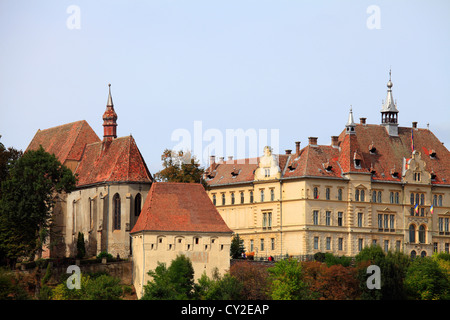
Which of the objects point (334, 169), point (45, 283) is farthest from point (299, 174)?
point (45, 283)

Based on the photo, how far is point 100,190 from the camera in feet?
505

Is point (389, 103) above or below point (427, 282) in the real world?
above

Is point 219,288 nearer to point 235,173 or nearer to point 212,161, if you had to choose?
point 235,173

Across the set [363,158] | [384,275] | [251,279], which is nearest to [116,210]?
[251,279]

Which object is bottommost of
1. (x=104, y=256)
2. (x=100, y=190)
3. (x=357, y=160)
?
(x=104, y=256)

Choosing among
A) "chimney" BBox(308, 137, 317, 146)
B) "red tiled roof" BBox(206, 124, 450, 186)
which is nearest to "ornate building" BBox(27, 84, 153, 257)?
"red tiled roof" BBox(206, 124, 450, 186)

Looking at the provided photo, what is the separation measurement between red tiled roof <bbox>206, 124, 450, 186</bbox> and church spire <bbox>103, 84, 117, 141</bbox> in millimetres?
15079

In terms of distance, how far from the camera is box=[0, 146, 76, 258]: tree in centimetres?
14050

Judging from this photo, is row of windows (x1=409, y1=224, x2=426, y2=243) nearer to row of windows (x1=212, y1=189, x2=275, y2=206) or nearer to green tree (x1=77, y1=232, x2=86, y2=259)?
row of windows (x1=212, y1=189, x2=275, y2=206)

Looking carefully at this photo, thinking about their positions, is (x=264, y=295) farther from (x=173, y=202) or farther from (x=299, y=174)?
(x=299, y=174)

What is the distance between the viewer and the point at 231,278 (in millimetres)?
131250

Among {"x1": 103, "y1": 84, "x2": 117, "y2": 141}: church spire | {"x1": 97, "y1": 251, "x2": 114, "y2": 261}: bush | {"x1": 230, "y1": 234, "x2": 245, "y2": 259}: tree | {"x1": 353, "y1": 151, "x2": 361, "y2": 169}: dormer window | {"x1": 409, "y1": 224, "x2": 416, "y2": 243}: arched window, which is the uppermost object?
{"x1": 103, "y1": 84, "x2": 117, "y2": 141}: church spire

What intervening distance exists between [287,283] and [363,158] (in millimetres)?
33756

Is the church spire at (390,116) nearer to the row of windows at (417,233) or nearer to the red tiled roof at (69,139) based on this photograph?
the row of windows at (417,233)
